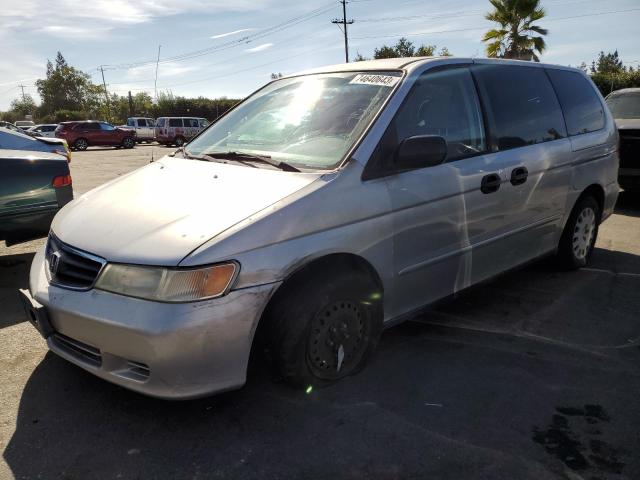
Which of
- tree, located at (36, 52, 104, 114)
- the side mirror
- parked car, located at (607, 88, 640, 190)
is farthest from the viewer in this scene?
tree, located at (36, 52, 104, 114)

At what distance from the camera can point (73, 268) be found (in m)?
2.51

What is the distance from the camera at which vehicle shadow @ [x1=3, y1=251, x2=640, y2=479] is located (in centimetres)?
223

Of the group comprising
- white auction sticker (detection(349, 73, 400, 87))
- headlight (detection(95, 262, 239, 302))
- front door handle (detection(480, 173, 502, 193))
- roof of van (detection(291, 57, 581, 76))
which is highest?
roof of van (detection(291, 57, 581, 76))

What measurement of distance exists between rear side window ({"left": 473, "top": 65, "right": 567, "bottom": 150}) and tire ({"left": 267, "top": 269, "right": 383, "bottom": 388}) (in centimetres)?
159

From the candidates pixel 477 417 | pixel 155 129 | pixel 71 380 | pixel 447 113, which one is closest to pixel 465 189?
pixel 447 113

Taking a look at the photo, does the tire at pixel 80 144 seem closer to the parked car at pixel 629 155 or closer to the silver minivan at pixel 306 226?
the parked car at pixel 629 155

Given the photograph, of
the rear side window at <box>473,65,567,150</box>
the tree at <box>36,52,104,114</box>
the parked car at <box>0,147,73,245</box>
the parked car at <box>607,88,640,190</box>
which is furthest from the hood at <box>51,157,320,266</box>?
the tree at <box>36,52,104,114</box>

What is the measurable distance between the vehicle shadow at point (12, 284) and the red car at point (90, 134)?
25.9 m

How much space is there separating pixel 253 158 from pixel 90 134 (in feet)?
97.8

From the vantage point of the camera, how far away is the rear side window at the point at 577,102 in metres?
4.32

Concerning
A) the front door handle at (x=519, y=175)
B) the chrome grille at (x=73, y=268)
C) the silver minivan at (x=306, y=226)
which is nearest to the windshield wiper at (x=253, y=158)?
the silver minivan at (x=306, y=226)

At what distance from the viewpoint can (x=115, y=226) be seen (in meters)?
2.55

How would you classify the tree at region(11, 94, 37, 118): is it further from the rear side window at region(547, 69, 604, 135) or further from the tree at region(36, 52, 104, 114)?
the rear side window at region(547, 69, 604, 135)

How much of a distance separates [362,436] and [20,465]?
58.5 inches
